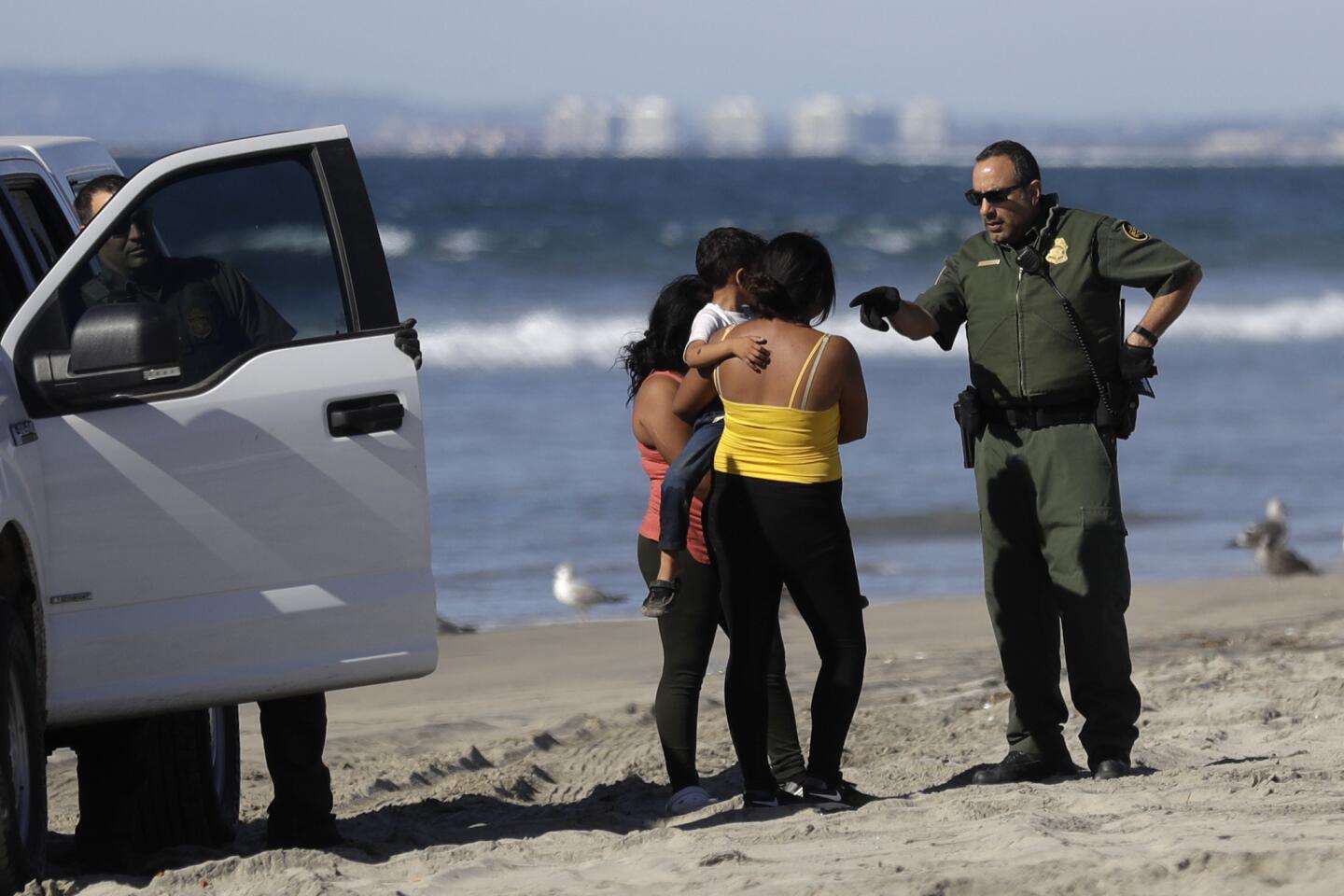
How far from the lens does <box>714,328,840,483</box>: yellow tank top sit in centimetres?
473

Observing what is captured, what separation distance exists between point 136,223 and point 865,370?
15.0 meters

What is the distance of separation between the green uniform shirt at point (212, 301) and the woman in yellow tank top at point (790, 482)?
1.15 meters

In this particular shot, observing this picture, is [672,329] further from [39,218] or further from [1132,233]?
[39,218]

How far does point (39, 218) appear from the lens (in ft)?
16.9

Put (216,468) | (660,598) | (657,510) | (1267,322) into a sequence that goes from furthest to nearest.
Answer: (1267,322) < (657,510) < (660,598) < (216,468)

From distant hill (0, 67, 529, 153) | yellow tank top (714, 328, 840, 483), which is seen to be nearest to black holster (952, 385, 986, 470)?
yellow tank top (714, 328, 840, 483)

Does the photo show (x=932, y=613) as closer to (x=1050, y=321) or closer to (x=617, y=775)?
(x=617, y=775)

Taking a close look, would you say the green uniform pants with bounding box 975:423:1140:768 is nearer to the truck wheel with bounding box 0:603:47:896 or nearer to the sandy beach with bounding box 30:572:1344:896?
the sandy beach with bounding box 30:572:1344:896

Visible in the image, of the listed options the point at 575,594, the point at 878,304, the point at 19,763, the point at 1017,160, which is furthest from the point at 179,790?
the point at 575,594

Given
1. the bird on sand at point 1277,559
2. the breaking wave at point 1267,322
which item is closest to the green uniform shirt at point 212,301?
the bird on sand at point 1277,559

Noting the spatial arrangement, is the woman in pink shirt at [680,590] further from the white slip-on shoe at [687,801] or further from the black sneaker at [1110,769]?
the black sneaker at [1110,769]

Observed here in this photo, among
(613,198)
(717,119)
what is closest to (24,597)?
(613,198)

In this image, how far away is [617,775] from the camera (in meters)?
6.22

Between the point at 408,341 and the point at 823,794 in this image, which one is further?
the point at 823,794
